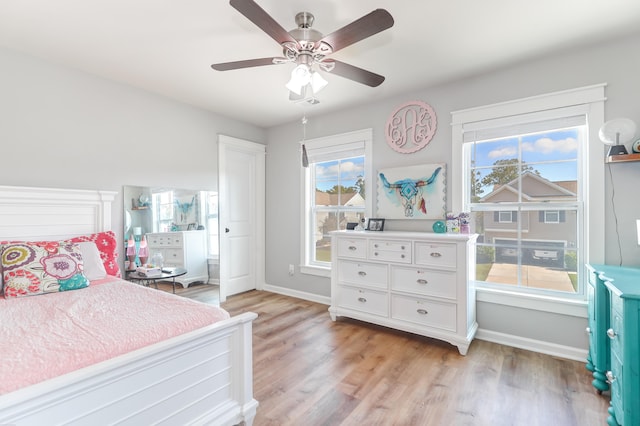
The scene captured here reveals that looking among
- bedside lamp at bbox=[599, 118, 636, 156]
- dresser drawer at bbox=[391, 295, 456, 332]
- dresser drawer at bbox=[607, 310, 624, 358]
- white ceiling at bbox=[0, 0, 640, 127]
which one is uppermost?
white ceiling at bbox=[0, 0, 640, 127]

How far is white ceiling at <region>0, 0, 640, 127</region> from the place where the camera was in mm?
1871

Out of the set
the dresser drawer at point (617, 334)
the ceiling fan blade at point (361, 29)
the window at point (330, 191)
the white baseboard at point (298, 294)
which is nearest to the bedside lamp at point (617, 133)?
the dresser drawer at point (617, 334)

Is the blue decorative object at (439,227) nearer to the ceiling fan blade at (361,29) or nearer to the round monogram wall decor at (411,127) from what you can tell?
the round monogram wall decor at (411,127)

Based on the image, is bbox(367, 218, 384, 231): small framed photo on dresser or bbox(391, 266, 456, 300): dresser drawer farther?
bbox(367, 218, 384, 231): small framed photo on dresser

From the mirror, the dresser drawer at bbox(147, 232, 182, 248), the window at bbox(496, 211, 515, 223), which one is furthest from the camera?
the dresser drawer at bbox(147, 232, 182, 248)

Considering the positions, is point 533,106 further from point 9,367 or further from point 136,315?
point 9,367

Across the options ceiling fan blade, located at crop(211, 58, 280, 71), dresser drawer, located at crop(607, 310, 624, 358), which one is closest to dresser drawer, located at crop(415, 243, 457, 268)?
dresser drawer, located at crop(607, 310, 624, 358)

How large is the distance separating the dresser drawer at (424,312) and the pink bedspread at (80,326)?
5.79ft

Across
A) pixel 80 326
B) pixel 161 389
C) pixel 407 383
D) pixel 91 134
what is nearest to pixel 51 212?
pixel 91 134

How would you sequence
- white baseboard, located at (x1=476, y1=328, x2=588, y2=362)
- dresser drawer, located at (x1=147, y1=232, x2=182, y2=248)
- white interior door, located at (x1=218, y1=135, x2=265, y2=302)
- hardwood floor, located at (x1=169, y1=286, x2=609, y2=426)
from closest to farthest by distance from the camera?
1. hardwood floor, located at (x1=169, y1=286, x2=609, y2=426)
2. white baseboard, located at (x1=476, y1=328, x2=588, y2=362)
3. dresser drawer, located at (x1=147, y1=232, x2=182, y2=248)
4. white interior door, located at (x1=218, y1=135, x2=265, y2=302)

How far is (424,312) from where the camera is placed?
2.69 meters

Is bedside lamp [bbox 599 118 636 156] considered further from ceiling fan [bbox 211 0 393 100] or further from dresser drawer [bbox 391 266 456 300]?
ceiling fan [bbox 211 0 393 100]

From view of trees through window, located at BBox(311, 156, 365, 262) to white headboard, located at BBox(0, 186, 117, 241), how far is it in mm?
2314

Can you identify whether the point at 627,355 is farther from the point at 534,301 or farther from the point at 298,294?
the point at 298,294
